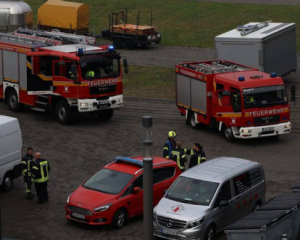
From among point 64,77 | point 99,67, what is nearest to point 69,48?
point 64,77

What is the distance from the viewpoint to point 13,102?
31281 millimetres

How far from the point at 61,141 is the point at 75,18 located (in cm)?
2270

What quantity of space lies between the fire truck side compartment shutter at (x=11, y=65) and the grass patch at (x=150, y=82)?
6.41 metres

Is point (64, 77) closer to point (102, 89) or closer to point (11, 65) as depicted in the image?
point (102, 89)

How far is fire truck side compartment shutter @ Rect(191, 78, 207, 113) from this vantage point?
2727 centimetres

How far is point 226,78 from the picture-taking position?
26.5 meters

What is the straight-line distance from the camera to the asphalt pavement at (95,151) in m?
19.0

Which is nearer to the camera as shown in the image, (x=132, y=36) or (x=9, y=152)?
(x=9, y=152)

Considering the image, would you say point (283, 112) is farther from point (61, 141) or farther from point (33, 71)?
point (33, 71)

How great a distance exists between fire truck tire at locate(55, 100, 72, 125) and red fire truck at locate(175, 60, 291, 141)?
15.6ft

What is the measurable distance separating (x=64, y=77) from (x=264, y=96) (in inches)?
291

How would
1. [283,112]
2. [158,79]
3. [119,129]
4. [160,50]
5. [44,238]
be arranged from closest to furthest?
[44,238] → [283,112] → [119,129] → [158,79] → [160,50]

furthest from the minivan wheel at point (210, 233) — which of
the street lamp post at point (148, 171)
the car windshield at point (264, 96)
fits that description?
the car windshield at point (264, 96)

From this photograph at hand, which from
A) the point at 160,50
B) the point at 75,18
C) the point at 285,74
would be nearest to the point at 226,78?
the point at 285,74
